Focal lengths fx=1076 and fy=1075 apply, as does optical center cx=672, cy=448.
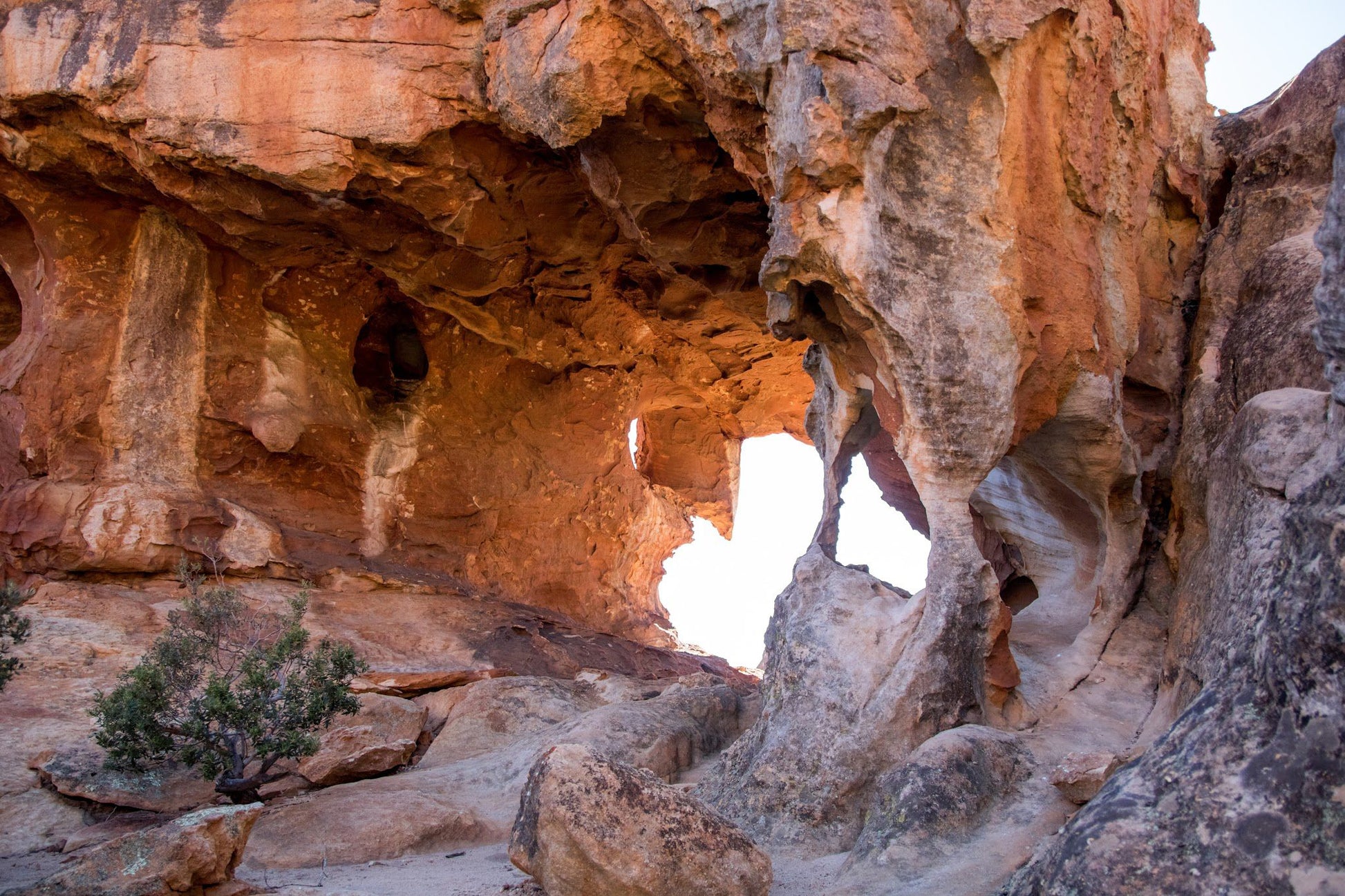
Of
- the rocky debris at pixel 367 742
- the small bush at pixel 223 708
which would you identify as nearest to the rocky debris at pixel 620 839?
the small bush at pixel 223 708

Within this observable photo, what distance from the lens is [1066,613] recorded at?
7973mm

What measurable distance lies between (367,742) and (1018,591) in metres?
5.63

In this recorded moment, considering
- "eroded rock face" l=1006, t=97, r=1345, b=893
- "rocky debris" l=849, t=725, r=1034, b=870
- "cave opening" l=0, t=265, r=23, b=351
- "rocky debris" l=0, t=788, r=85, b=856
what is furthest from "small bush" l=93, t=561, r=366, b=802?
"cave opening" l=0, t=265, r=23, b=351

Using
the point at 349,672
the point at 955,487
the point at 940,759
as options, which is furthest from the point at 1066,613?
the point at 349,672

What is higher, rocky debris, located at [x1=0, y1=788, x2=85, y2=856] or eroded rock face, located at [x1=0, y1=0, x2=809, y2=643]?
eroded rock face, located at [x1=0, y1=0, x2=809, y2=643]

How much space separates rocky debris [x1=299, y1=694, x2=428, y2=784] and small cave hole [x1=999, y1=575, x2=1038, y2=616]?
16.7 feet

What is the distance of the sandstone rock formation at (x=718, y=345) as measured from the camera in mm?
5266

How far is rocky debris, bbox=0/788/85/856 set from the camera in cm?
583

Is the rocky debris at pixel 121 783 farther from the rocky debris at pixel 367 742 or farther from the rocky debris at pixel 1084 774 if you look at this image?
the rocky debris at pixel 1084 774

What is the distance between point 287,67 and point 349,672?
14.9 ft

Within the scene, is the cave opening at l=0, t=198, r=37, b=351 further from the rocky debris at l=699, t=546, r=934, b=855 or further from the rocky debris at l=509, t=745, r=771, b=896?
the rocky debris at l=509, t=745, r=771, b=896

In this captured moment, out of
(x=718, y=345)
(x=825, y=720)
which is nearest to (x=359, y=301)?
(x=718, y=345)

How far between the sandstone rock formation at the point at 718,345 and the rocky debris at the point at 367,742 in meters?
0.05

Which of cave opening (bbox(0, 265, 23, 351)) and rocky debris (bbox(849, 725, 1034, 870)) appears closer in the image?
rocky debris (bbox(849, 725, 1034, 870))
